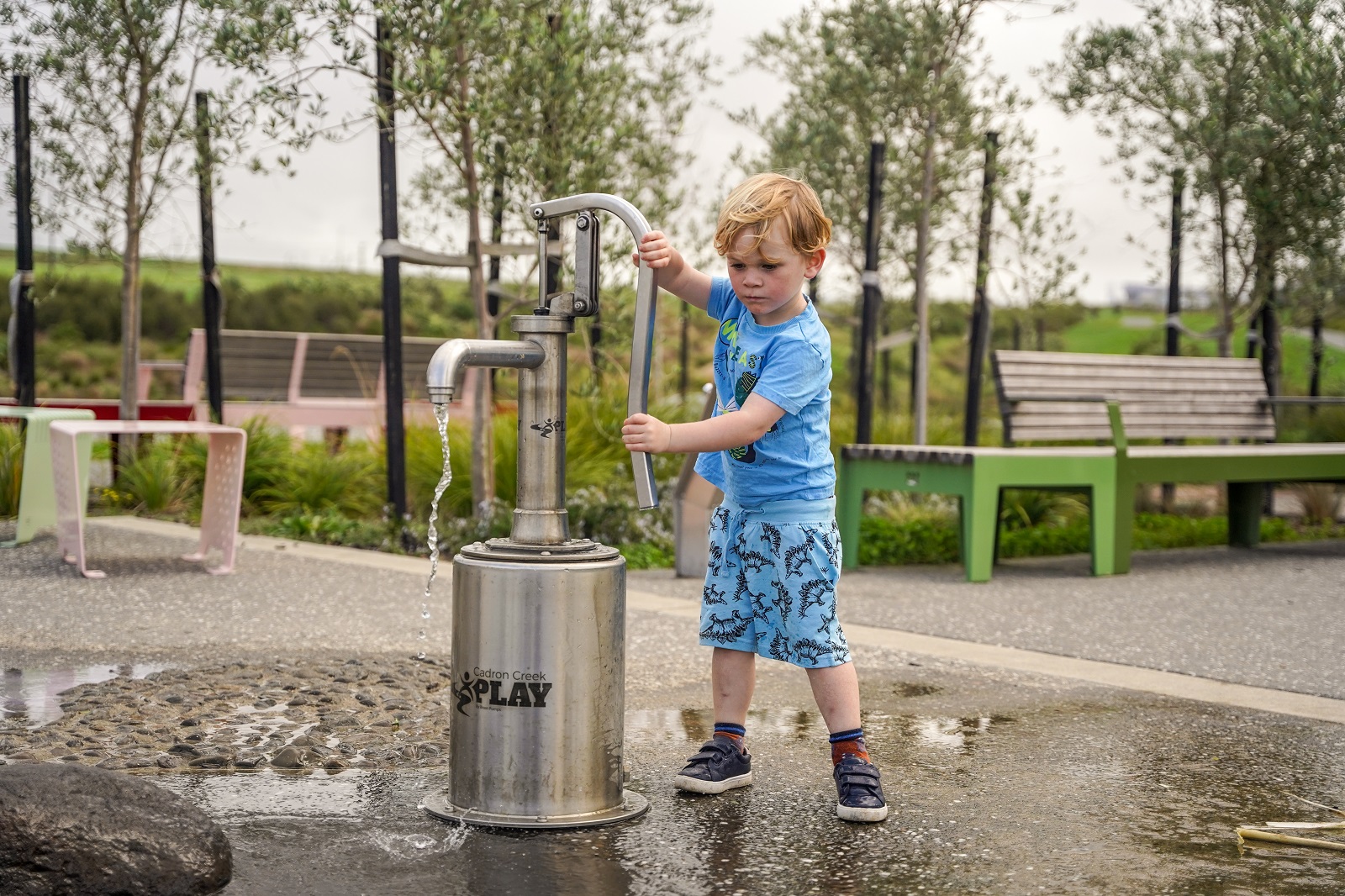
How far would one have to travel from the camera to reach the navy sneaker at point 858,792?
279cm

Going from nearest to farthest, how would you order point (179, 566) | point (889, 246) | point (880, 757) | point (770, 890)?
point (770, 890)
point (880, 757)
point (179, 566)
point (889, 246)

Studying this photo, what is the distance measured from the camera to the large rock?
2.26 metres

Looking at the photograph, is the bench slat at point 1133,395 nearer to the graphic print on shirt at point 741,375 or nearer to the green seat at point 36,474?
the graphic print on shirt at point 741,375

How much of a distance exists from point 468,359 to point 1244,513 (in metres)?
7.05

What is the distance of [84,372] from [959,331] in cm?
2205

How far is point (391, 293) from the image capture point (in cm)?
735

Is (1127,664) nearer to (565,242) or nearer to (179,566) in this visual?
(179,566)

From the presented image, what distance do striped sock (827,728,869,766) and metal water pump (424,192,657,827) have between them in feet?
1.36

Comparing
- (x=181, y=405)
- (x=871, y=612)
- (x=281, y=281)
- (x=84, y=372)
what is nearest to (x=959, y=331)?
(x=281, y=281)

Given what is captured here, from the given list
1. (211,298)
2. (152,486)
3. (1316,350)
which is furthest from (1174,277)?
(152,486)

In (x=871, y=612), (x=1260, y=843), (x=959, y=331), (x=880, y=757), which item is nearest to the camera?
(x=1260, y=843)

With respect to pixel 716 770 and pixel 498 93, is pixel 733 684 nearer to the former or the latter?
pixel 716 770

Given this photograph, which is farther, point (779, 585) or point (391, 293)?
point (391, 293)

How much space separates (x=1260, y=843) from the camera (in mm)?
2684
